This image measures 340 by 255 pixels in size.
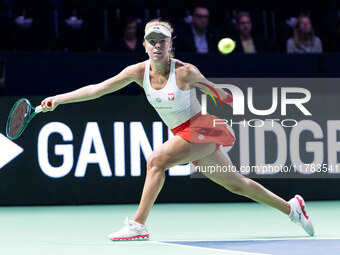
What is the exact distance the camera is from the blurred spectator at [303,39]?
10727 mm

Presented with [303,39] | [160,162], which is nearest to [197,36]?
[303,39]

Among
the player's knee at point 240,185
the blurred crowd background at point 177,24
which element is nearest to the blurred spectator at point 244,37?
the blurred crowd background at point 177,24

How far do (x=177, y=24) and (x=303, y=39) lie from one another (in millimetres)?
1765

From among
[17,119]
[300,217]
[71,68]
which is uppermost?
[71,68]

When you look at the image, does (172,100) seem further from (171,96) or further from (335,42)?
(335,42)

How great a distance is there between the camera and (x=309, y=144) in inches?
347

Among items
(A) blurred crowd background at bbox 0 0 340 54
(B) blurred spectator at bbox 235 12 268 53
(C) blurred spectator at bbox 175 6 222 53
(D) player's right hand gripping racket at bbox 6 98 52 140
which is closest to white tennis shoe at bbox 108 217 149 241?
→ (D) player's right hand gripping racket at bbox 6 98 52 140

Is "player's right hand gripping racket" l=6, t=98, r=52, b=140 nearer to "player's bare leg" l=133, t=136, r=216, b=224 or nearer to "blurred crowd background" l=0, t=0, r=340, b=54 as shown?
"player's bare leg" l=133, t=136, r=216, b=224

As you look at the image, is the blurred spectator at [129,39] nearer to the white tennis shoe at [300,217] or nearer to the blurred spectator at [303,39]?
the blurred spectator at [303,39]

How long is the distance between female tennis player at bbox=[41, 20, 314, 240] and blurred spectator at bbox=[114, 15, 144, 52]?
4.48m

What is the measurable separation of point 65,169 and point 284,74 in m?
2.97

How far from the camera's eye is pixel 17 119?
6039mm

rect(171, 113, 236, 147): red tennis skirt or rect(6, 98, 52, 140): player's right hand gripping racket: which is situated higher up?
rect(6, 98, 52, 140): player's right hand gripping racket

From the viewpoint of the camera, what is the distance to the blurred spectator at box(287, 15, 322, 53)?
35.2ft
